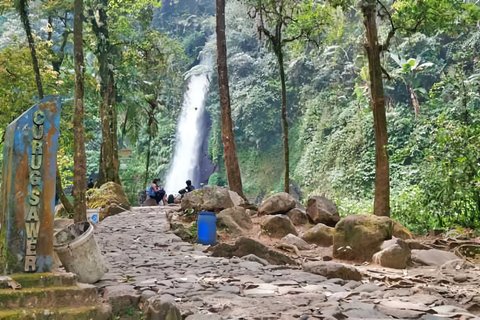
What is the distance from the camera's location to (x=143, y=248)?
23.7ft

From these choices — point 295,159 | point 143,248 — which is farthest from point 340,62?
point 143,248

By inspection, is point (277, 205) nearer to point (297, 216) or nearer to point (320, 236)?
point (297, 216)

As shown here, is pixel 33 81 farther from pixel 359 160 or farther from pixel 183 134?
pixel 183 134

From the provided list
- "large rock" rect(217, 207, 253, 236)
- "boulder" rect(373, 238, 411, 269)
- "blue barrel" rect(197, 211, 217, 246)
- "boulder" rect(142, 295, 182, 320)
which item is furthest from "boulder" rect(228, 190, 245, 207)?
"boulder" rect(142, 295, 182, 320)

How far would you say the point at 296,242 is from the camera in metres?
7.59

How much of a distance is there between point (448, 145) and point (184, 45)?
29909mm

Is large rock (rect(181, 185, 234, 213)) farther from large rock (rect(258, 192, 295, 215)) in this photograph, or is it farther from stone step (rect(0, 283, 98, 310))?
stone step (rect(0, 283, 98, 310))

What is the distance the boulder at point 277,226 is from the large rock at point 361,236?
177 cm

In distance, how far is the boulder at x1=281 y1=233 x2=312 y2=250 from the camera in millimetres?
7520

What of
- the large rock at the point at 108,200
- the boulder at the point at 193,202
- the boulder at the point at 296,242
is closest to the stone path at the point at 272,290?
the boulder at the point at 296,242

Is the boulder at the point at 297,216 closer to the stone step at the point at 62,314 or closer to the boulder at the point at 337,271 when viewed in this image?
the boulder at the point at 337,271

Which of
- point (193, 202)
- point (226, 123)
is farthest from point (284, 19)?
point (193, 202)

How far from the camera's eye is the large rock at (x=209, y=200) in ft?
29.9

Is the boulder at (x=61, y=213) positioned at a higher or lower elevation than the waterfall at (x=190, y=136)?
lower
